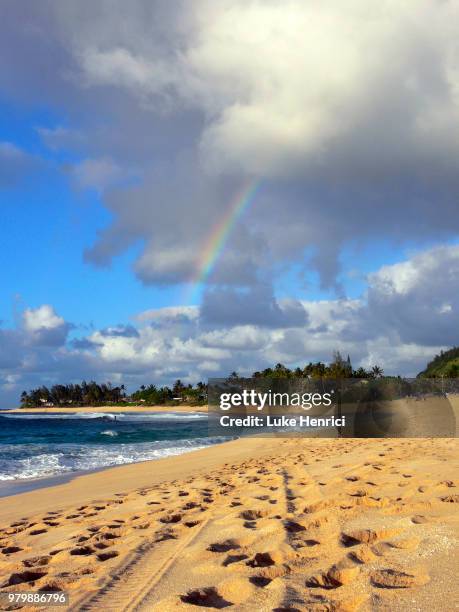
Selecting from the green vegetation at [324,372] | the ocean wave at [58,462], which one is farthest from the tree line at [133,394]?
the ocean wave at [58,462]

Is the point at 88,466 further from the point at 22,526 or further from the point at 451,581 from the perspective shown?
the point at 451,581

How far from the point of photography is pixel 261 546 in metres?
4.42

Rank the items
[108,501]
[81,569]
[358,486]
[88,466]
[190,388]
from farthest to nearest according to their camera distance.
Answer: [190,388], [88,466], [108,501], [358,486], [81,569]

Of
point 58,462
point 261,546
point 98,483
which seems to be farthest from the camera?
point 58,462

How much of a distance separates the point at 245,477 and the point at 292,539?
5.42 m

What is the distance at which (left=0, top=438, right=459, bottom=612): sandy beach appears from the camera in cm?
332

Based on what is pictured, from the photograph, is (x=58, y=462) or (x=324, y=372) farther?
(x=324, y=372)

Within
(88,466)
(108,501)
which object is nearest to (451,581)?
(108,501)

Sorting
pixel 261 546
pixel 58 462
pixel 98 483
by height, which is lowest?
pixel 58 462

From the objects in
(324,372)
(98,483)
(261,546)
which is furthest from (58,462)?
(324,372)

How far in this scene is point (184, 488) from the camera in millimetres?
9156

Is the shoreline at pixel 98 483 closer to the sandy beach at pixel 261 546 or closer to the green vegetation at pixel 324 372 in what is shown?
the sandy beach at pixel 261 546

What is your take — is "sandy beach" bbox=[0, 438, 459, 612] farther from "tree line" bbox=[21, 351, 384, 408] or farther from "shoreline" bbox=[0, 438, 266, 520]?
"tree line" bbox=[21, 351, 384, 408]

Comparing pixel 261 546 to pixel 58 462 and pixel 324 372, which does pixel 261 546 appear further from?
pixel 324 372
